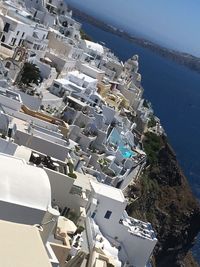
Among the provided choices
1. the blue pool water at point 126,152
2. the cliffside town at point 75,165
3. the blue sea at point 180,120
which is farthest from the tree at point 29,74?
the blue sea at point 180,120

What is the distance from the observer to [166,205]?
56406mm

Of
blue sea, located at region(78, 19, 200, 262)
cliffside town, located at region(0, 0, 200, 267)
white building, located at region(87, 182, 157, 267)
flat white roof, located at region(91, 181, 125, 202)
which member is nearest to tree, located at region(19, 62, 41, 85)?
cliffside town, located at region(0, 0, 200, 267)

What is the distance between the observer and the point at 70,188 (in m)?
23.4

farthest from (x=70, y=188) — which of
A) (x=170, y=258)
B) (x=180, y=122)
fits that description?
(x=180, y=122)

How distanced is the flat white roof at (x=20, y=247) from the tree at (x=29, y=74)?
936 inches

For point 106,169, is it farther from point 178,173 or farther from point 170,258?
point 178,173

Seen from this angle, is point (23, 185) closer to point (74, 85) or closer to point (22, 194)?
point (22, 194)

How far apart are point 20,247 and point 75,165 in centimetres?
1639

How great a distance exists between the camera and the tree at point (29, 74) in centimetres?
3775

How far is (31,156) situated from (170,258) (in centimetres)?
3314

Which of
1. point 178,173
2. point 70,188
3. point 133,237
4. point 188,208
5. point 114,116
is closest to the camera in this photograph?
point 70,188

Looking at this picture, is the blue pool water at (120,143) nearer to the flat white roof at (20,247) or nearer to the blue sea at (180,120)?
the blue sea at (180,120)

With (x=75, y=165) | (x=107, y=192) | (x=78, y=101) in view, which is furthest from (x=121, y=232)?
(x=78, y=101)

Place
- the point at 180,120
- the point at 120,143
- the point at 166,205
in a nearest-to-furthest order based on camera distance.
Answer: the point at 120,143 → the point at 166,205 → the point at 180,120
